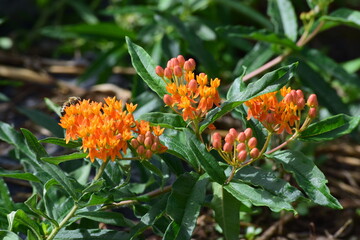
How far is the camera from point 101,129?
187 cm

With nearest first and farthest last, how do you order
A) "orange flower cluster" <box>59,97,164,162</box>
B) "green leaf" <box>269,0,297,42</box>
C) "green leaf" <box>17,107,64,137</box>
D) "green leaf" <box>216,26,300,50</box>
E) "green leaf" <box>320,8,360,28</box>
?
"orange flower cluster" <box>59,97,164,162</box>
"green leaf" <box>17,107,64,137</box>
"green leaf" <box>320,8,360,28</box>
"green leaf" <box>216,26,300,50</box>
"green leaf" <box>269,0,297,42</box>

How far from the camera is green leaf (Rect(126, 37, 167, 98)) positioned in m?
2.17

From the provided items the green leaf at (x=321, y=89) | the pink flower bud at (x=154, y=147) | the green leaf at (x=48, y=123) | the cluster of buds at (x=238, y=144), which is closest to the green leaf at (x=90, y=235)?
the pink flower bud at (x=154, y=147)

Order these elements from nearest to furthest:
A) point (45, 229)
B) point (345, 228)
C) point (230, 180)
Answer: point (230, 180)
point (45, 229)
point (345, 228)

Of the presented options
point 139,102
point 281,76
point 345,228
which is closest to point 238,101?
point 281,76

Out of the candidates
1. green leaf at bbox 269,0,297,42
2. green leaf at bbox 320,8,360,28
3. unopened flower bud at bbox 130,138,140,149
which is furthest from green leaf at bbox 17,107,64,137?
green leaf at bbox 320,8,360,28

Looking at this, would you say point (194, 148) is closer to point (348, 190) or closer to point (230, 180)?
point (230, 180)

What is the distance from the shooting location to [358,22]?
10.0 ft

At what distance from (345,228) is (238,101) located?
158 cm

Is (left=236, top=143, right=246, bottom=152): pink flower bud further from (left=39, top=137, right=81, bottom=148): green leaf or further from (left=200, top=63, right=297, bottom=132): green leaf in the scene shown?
(left=39, top=137, right=81, bottom=148): green leaf

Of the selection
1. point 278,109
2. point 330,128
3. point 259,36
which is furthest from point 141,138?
point 259,36

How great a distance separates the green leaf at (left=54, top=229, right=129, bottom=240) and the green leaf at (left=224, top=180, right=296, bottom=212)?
452 mm

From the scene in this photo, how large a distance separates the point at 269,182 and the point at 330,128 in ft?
1.14

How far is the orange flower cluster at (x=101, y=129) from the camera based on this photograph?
1864 mm
